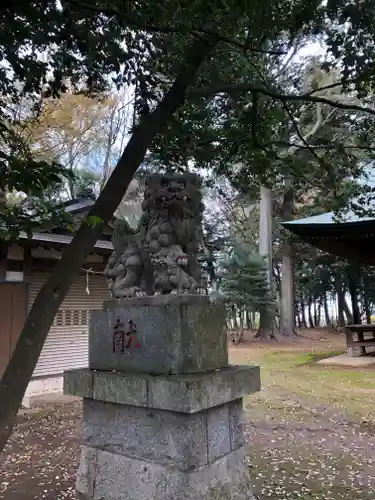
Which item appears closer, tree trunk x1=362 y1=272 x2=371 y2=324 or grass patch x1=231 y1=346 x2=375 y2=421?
grass patch x1=231 y1=346 x2=375 y2=421

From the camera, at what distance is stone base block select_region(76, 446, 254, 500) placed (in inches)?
110

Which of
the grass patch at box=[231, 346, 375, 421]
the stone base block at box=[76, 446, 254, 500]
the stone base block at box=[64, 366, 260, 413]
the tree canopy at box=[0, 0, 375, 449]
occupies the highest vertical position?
the tree canopy at box=[0, 0, 375, 449]

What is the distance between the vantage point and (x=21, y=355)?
288 cm

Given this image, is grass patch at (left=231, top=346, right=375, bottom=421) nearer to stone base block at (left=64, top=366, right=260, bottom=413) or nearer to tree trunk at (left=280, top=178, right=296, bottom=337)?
stone base block at (left=64, top=366, right=260, bottom=413)

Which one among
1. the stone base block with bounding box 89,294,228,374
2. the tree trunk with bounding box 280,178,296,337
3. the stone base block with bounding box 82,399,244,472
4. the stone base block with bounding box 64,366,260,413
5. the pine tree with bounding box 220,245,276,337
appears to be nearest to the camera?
the stone base block with bounding box 64,366,260,413

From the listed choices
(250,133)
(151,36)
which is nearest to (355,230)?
(250,133)

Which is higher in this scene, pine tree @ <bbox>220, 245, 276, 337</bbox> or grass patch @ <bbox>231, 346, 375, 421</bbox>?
pine tree @ <bbox>220, 245, 276, 337</bbox>

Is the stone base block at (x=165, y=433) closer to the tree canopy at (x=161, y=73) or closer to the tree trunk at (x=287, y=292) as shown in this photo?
the tree canopy at (x=161, y=73)

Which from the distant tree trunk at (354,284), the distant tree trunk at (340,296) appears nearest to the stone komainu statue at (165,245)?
the distant tree trunk at (354,284)

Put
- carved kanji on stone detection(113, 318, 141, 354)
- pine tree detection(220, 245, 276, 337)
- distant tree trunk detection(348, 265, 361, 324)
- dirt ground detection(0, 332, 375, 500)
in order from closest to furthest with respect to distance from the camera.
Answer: carved kanji on stone detection(113, 318, 141, 354) → dirt ground detection(0, 332, 375, 500) → pine tree detection(220, 245, 276, 337) → distant tree trunk detection(348, 265, 361, 324)

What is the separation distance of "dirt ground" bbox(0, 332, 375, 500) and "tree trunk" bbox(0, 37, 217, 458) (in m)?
1.70

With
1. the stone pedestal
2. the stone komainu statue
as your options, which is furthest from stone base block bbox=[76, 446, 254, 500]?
the stone komainu statue

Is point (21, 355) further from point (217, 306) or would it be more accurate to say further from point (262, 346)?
point (262, 346)

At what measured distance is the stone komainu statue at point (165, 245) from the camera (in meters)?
3.25
